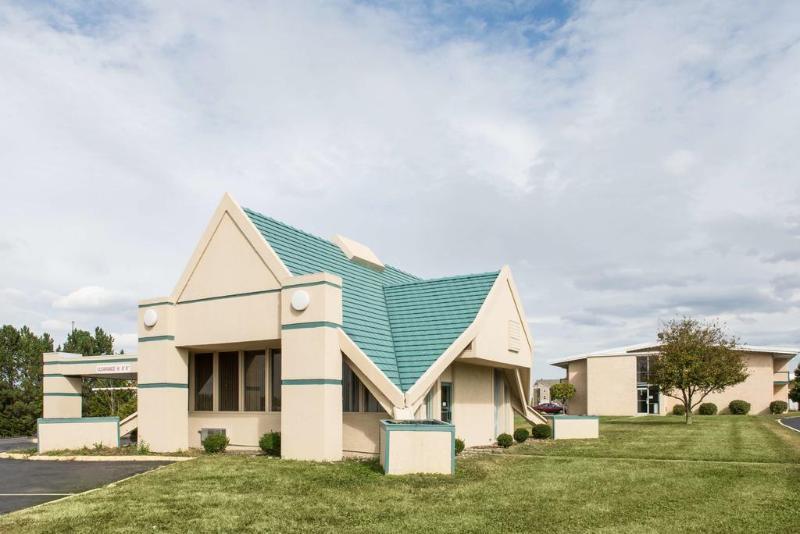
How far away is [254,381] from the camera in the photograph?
2500cm

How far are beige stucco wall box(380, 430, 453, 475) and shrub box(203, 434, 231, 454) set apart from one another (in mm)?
8200

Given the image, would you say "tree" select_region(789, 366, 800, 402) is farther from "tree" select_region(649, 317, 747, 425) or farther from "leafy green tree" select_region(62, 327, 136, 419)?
"leafy green tree" select_region(62, 327, 136, 419)

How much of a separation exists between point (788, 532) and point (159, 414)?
20.1m

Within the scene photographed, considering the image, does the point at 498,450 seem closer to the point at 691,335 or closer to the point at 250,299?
the point at 250,299

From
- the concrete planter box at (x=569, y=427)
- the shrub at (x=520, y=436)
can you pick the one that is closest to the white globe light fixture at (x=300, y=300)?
the shrub at (x=520, y=436)

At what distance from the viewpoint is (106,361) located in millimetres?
35344

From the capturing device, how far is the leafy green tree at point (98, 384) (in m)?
48.8

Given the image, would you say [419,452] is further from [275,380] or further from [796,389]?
[796,389]

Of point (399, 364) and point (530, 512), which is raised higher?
point (399, 364)

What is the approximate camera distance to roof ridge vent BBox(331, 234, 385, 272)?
2880 cm

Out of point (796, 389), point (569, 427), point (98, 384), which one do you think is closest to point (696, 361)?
point (569, 427)

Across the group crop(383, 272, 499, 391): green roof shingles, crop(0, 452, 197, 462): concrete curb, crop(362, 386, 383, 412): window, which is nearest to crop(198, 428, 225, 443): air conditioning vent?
crop(0, 452, 197, 462): concrete curb

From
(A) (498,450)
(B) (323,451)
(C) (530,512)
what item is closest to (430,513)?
(C) (530,512)

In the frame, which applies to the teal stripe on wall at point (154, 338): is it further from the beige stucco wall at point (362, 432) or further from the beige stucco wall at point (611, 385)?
the beige stucco wall at point (611, 385)
